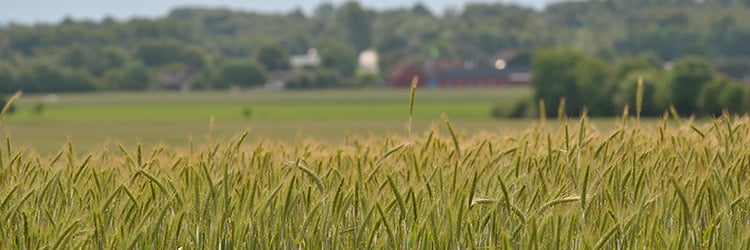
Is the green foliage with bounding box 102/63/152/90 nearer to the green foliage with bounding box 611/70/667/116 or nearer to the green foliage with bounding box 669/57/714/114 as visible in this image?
the green foliage with bounding box 611/70/667/116

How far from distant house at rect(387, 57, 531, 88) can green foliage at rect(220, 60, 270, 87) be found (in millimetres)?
17493

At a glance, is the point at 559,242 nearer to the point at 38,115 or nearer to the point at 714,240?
the point at 714,240

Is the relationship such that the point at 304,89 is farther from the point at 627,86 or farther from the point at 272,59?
the point at 627,86

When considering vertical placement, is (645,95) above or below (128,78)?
below

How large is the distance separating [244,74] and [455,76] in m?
29.0

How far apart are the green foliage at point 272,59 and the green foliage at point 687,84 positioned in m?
108

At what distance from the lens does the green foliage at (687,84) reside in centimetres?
8506

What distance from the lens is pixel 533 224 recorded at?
11.5ft

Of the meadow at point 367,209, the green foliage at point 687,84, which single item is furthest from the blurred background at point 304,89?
the meadow at point 367,209

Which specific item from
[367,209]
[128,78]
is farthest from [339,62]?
[367,209]

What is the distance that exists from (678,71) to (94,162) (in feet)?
282

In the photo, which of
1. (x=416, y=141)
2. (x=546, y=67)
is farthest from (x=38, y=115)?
(x=416, y=141)

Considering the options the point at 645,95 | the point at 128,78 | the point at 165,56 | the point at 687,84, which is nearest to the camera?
the point at 687,84

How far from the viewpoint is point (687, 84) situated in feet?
285
